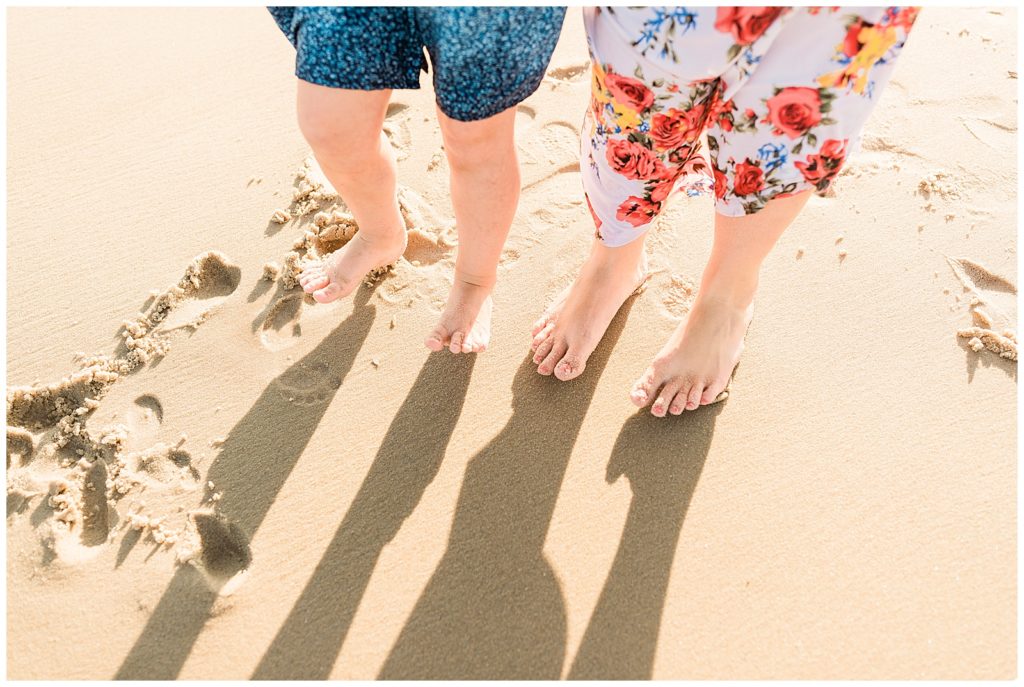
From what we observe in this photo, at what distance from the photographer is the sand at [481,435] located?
1.45 m

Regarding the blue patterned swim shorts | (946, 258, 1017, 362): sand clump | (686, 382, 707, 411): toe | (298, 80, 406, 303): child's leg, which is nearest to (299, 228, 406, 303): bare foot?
(298, 80, 406, 303): child's leg

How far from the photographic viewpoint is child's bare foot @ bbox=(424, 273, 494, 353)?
1.67 metres

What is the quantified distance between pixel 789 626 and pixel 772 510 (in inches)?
9.5

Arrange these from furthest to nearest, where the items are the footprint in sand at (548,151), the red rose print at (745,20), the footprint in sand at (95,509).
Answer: the footprint in sand at (548,151)
the footprint in sand at (95,509)
the red rose print at (745,20)

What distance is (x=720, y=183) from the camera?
1364 millimetres

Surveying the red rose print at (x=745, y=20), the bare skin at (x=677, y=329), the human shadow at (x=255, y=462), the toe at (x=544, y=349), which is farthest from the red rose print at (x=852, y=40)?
the human shadow at (x=255, y=462)

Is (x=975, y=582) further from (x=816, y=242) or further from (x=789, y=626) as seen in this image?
(x=816, y=242)

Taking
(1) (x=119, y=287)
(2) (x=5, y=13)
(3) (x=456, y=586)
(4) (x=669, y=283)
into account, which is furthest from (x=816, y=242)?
(2) (x=5, y=13)

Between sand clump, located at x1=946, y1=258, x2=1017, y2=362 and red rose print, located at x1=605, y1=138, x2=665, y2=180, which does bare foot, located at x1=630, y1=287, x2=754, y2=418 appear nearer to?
red rose print, located at x1=605, y1=138, x2=665, y2=180

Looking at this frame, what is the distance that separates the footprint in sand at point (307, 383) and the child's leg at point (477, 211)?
0.29 metres

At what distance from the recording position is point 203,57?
2.39 m

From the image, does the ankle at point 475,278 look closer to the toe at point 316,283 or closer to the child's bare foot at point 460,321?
the child's bare foot at point 460,321

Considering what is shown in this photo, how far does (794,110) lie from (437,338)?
2.93 feet

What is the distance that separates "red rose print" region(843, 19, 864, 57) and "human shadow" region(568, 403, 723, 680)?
2.88 ft
